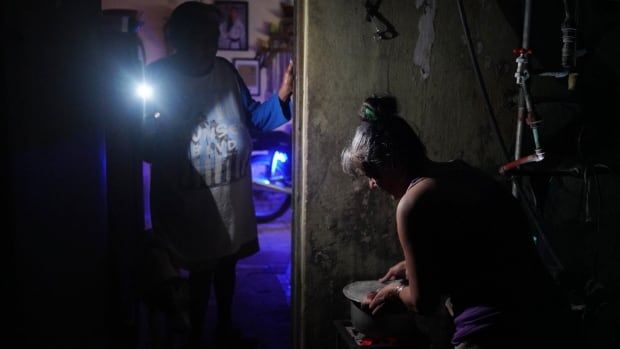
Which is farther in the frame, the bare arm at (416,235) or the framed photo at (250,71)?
the framed photo at (250,71)

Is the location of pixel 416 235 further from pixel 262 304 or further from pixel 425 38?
pixel 262 304

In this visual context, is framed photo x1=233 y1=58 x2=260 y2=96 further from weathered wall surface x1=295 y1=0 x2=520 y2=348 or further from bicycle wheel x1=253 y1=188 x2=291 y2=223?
weathered wall surface x1=295 y1=0 x2=520 y2=348

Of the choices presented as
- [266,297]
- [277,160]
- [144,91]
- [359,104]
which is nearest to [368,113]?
[359,104]

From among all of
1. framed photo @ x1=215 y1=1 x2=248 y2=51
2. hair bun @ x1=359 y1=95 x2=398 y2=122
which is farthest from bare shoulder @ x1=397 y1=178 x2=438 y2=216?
framed photo @ x1=215 y1=1 x2=248 y2=51

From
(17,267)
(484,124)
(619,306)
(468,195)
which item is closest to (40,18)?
(17,267)

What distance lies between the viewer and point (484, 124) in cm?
337

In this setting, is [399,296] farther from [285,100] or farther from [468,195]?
[285,100]

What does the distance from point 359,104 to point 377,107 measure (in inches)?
12.7

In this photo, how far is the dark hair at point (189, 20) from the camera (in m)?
3.77

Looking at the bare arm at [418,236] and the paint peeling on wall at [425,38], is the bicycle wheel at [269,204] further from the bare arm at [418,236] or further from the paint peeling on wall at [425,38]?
the bare arm at [418,236]

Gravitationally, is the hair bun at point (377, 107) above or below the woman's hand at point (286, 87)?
below

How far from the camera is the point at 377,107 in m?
2.89

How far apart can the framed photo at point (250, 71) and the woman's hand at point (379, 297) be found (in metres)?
7.66

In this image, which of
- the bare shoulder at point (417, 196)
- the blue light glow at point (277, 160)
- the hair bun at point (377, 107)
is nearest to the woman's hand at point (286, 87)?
the hair bun at point (377, 107)
